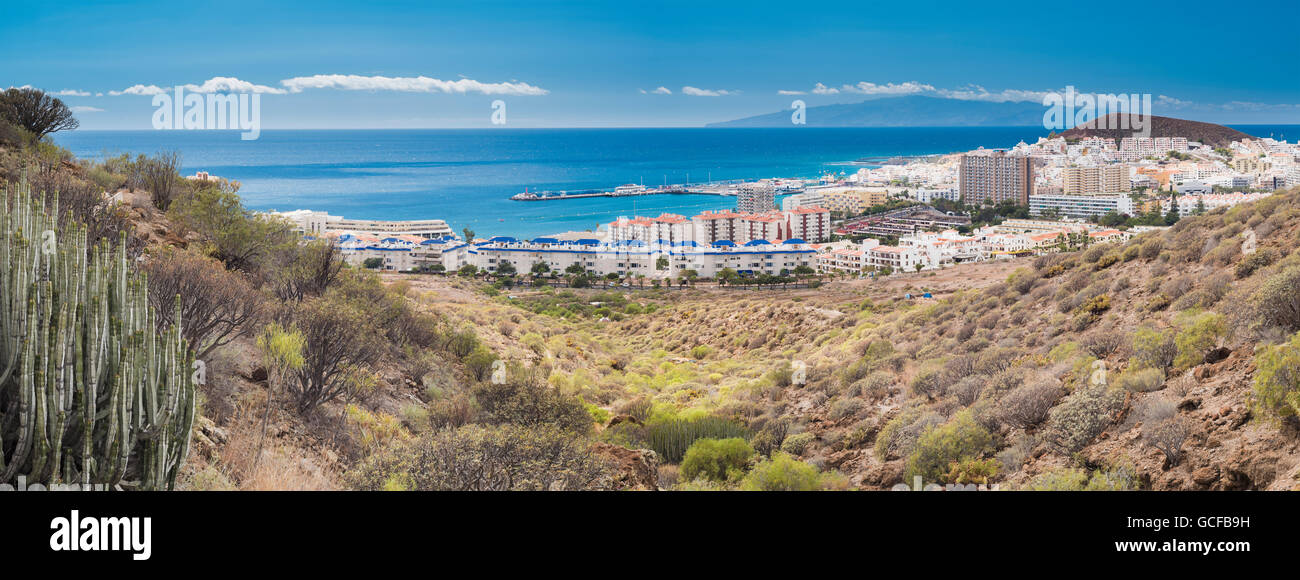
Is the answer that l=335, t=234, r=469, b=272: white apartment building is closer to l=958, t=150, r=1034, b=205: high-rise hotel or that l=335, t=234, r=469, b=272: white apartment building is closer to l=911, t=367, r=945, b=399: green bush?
l=911, t=367, r=945, b=399: green bush

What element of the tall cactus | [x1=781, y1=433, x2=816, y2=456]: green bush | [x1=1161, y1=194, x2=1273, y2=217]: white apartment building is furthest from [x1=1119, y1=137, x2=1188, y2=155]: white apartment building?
the tall cactus

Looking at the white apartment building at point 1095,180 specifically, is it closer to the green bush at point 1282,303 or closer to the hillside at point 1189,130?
the hillside at point 1189,130

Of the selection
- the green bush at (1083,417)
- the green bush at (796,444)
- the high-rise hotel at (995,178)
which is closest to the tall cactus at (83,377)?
the green bush at (1083,417)

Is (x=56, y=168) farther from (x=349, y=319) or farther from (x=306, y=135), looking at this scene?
(x=306, y=135)

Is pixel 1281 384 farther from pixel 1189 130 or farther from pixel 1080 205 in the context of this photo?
pixel 1189 130
